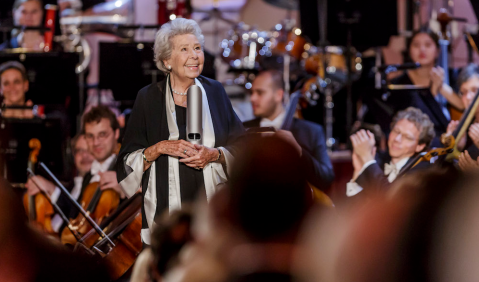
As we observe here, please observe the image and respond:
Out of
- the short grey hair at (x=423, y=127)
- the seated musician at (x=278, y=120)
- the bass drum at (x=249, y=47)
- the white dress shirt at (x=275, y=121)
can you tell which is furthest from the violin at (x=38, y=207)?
the bass drum at (x=249, y=47)

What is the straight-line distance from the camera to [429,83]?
215 inches

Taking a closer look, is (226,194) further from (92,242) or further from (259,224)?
(92,242)

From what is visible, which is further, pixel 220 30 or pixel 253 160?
Result: pixel 220 30

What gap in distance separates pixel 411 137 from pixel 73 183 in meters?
2.52

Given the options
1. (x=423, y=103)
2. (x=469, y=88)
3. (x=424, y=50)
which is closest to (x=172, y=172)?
(x=423, y=103)

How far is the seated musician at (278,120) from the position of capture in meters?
4.72

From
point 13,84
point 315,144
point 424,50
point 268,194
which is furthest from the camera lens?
point 424,50

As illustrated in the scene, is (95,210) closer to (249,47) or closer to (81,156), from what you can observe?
(81,156)

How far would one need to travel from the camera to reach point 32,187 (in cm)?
477

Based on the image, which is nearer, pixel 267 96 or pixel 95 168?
pixel 95 168

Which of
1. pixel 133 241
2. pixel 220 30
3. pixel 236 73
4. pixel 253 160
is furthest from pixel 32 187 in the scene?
pixel 220 30

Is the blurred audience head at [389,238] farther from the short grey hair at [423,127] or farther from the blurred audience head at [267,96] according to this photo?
the blurred audience head at [267,96]

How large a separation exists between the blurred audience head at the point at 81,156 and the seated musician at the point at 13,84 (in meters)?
0.60

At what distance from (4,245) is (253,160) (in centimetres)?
57
